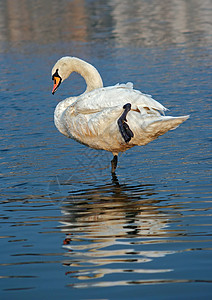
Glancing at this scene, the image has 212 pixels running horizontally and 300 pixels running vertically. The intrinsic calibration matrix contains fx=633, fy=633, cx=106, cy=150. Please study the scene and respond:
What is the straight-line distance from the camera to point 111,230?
218 inches

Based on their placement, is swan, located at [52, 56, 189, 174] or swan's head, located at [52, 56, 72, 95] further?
swan's head, located at [52, 56, 72, 95]

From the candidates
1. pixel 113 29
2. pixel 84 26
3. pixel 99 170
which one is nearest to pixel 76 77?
pixel 99 170

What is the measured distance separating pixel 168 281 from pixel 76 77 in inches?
440

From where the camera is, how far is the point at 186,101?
1141 cm

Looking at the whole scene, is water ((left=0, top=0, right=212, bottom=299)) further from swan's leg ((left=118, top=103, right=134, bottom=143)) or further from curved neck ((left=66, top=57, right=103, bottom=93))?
curved neck ((left=66, top=57, right=103, bottom=93))

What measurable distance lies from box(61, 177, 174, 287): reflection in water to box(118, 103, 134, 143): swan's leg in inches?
22.6

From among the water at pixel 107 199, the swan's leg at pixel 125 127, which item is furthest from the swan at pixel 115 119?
the water at pixel 107 199

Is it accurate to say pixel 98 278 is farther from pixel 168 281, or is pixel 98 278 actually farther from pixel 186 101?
pixel 186 101

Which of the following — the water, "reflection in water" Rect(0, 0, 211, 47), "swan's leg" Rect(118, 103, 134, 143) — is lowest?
"reflection in water" Rect(0, 0, 211, 47)

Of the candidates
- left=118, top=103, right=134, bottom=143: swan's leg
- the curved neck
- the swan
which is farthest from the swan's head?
left=118, top=103, right=134, bottom=143: swan's leg

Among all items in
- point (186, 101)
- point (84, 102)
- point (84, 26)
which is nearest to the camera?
point (84, 102)

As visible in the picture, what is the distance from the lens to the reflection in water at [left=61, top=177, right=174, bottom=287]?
4.64 meters

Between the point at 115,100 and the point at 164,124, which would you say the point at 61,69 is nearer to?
the point at 115,100

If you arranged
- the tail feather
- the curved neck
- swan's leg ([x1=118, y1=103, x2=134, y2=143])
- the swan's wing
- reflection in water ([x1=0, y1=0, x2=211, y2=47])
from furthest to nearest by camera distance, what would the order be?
reflection in water ([x1=0, y1=0, x2=211, y2=47]), the curved neck, the swan's wing, swan's leg ([x1=118, y1=103, x2=134, y2=143]), the tail feather
